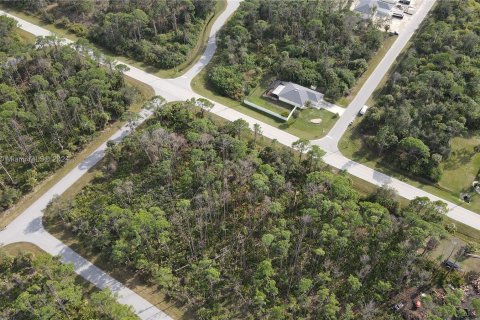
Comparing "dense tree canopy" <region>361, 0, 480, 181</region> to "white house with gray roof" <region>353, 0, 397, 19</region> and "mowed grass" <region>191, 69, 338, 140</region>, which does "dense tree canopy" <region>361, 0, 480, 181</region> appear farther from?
"white house with gray roof" <region>353, 0, 397, 19</region>

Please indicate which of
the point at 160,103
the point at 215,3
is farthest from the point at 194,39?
the point at 160,103

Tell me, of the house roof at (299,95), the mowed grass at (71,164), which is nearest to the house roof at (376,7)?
the house roof at (299,95)

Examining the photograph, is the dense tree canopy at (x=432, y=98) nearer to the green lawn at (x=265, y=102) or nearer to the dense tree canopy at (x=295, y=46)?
the dense tree canopy at (x=295, y=46)

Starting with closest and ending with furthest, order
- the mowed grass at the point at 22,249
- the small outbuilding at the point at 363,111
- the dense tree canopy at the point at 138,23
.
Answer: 1. the mowed grass at the point at 22,249
2. the small outbuilding at the point at 363,111
3. the dense tree canopy at the point at 138,23

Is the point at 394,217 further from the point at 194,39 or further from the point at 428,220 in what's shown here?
the point at 194,39

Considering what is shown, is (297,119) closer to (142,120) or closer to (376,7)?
(142,120)

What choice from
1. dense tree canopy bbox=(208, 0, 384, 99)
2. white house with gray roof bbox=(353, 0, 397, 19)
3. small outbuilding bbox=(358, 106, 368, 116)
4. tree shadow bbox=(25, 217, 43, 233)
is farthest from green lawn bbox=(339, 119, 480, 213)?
tree shadow bbox=(25, 217, 43, 233)
